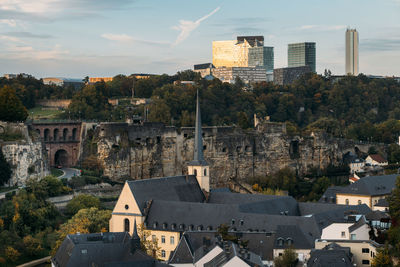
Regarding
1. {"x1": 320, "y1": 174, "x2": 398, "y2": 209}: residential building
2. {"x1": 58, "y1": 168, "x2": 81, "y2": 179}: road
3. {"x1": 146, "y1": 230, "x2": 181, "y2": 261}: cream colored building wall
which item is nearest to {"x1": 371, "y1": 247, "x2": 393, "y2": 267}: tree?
{"x1": 146, "y1": 230, "x2": 181, "y2": 261}: cream colored building wall

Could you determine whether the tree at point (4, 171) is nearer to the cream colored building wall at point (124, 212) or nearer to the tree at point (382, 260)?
the cream colored building wall at point (124, 212)

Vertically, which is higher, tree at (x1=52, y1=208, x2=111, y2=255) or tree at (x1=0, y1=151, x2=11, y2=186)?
tree at (x1=0, y1=151, x2=11, y2=186)

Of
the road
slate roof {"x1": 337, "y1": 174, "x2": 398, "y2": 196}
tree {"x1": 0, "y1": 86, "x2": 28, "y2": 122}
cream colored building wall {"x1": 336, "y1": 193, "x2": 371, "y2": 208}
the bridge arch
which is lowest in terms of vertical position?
cream colored building wall {"x1": 336, "y1": 193, "x2": 371, "y2": 208}

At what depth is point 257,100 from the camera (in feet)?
428

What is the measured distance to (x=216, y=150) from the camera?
102m

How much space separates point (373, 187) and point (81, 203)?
28279 millimetres

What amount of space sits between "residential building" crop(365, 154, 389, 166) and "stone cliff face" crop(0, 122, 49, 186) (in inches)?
1962

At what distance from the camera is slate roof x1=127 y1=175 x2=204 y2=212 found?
65250 millimetres

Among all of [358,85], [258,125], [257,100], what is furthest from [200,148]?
[358,85]

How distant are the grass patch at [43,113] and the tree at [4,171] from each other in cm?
2438

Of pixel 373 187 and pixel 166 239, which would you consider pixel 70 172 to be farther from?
pixel 373 187

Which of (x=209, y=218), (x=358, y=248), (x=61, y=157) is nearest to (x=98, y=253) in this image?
(x=209, y=218)

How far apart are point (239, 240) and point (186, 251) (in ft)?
13.5

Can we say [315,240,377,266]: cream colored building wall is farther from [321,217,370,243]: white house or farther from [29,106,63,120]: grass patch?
[29,106,63,120]: grass patch
